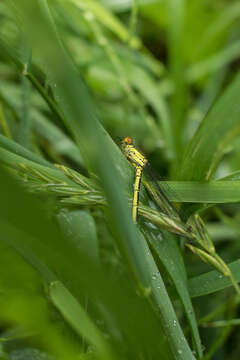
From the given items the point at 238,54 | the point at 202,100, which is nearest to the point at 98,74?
the point at 202,100

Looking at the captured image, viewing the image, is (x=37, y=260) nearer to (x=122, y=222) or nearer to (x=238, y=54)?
(x=122, y=222)

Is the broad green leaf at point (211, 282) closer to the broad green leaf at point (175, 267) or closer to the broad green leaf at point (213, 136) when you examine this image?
the broad green leaf at point (175, 267)

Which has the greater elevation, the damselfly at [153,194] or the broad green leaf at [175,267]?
the damselfly at [153,194]

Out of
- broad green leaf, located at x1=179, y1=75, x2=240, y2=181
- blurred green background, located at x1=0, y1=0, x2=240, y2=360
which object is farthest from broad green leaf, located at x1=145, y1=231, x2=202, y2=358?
broad green leaf, located at x1=179, y1=75, x2=240, y2=181

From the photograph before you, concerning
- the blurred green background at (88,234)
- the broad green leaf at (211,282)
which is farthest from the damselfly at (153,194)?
the broad green leaf at (211,282)

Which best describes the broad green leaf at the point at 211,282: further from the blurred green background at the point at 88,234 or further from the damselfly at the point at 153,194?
the damselfly at the point at 153,194

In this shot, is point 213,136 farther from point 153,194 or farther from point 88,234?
point 88,234

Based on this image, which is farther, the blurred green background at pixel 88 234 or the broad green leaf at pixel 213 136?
the broad green leaf at pixel 213 136

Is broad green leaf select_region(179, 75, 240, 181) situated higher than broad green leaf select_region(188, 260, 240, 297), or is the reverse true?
broad green leaf select_region(179, 75, 240, 181)

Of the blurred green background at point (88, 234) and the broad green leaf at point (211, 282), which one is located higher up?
the blurred green background at point (88, 234)

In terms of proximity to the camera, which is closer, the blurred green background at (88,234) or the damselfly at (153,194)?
the blurred green background at (88,234)

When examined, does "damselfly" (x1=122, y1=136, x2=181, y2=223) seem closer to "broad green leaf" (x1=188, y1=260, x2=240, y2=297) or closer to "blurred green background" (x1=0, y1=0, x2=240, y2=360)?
"blurred green background" (x1=0, y1=0, x2=240, y2=360)
